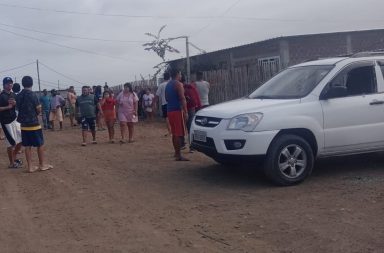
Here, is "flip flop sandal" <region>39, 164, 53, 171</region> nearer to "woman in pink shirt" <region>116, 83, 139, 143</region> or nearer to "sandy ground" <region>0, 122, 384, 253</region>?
"sandy ground" <region>0, 122, 384, 253</region>

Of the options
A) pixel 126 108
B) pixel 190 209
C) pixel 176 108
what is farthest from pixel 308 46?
pixel 190 209

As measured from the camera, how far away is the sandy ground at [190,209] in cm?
582

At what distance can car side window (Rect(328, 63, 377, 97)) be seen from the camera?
28.5 feet

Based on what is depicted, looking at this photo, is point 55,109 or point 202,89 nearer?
point 202,89

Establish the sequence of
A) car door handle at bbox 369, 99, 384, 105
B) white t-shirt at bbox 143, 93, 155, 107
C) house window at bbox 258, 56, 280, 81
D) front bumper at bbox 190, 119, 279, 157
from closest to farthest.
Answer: front bumper at bbox 190, 119, 279, 157
car door handle at bbox 369, 99, 384, 105
house window at bbox 258, 56, 280, 81
white t-shirt at bbox 143, 93, 155, 107

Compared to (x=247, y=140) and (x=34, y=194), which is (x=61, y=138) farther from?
(x=247, y=140)

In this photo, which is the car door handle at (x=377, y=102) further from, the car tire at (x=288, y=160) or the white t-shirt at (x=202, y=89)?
the white t-shirt at (x=202, y=89)

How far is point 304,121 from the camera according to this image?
8.20 metres

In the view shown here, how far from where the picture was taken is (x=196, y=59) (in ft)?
93.5

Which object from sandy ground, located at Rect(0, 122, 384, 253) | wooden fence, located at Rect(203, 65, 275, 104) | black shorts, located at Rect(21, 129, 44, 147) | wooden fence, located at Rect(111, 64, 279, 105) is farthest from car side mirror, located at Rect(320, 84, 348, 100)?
wooden fence, located at Rect(203, 65, 275, 104)

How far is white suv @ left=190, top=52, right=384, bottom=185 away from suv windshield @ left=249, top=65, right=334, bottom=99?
0.02 m

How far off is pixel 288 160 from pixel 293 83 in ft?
4.74

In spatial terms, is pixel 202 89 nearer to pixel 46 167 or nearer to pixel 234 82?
pixel 46 167

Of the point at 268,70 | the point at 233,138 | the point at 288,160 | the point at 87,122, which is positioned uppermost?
the point at 268,70
